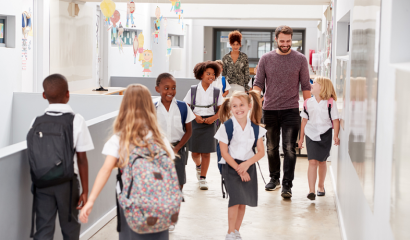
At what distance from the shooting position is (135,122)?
232cm

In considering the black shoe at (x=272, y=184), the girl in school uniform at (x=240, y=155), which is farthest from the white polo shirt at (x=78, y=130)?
the black shoe at (x=272, y=184)

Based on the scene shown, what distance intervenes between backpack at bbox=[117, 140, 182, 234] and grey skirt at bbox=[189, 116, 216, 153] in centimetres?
270

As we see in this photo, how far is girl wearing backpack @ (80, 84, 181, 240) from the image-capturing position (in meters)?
2.17

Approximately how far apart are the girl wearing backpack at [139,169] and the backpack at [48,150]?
0.29 metres

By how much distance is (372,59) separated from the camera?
2367mm

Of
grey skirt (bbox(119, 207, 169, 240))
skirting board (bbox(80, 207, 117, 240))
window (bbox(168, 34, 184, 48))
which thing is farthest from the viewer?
window (bbox(168, 34, 184, 48))

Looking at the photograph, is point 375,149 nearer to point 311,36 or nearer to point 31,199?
point 31,199

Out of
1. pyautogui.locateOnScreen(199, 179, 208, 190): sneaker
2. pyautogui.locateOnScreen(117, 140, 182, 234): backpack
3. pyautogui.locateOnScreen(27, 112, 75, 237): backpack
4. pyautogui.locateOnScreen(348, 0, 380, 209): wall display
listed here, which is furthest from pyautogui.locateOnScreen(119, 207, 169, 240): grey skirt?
pyautogui.locateOnScreen(199, 179, 208, 190): sneaker

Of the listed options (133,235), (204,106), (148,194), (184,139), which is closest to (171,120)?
(184,139)

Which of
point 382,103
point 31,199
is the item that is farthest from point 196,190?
point 382,103

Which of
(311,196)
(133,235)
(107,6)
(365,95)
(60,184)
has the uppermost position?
(107,6)

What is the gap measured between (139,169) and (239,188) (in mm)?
1286

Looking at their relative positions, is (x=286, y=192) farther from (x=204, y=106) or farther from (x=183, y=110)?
(x=183, y=110)

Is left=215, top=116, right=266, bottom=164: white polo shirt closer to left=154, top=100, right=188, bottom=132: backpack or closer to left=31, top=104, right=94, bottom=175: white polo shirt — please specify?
left=154, top=100, right=188, bottom=132: backpack
